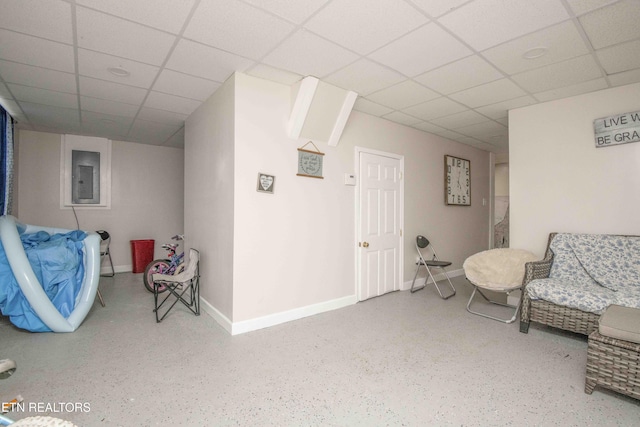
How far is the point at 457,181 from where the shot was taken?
559 centimetres

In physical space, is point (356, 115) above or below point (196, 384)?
above

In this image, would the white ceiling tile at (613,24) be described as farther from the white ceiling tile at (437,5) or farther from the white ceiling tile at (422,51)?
the white ceiling tile at (437,5)

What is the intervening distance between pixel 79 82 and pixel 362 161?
10.7 ft

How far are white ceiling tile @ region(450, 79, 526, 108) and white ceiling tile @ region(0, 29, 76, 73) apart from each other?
149 inches

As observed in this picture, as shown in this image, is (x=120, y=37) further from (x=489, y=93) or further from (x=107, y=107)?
(x=489, y=93)

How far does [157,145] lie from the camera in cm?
612

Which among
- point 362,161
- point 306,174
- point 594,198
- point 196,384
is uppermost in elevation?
point 362,161

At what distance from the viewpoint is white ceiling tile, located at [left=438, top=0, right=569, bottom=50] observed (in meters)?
1.95

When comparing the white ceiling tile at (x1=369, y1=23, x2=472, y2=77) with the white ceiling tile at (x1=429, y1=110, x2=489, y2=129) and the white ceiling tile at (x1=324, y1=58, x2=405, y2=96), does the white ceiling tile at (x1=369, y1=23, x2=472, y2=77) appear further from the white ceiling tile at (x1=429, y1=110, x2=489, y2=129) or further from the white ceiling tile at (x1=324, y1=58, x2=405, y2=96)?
the white ceiling tile at (x1=429, y1=110, x2=489, y2=129)

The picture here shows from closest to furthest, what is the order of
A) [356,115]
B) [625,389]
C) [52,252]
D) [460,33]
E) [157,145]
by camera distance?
1. [625,389]
2. [460,33]
3. [52,252]
4. [356,115]
5. [157,145]

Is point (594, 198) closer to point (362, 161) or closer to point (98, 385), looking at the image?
point (362, 161)

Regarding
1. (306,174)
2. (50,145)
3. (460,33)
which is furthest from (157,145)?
(460,33)

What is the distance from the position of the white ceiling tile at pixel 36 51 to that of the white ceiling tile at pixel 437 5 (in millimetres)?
2721

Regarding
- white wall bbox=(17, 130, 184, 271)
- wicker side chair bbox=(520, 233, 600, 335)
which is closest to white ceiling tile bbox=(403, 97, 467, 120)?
wicker side chair bbox=(520, 233, 600, 335)
